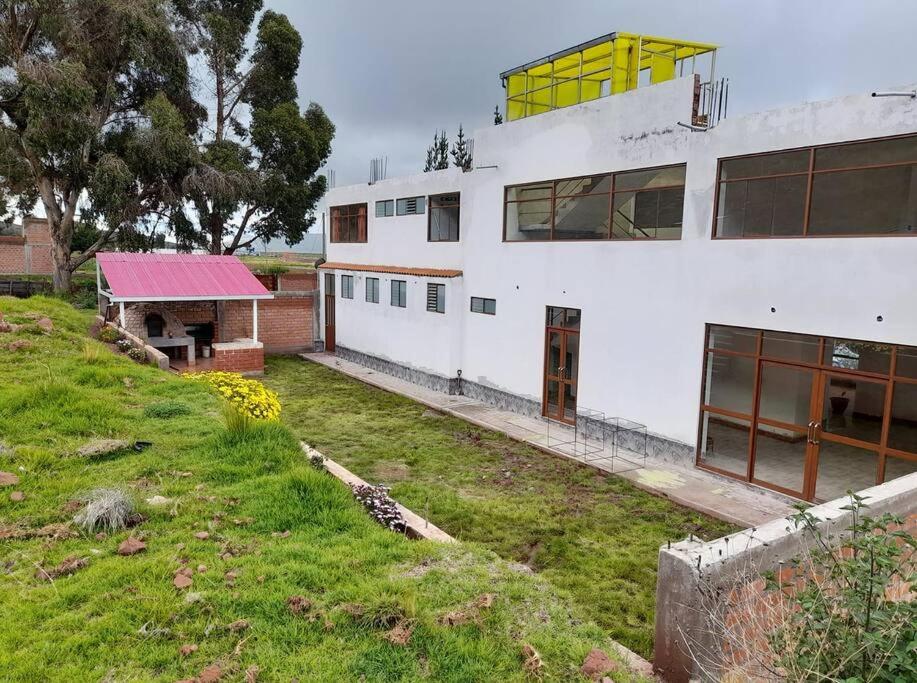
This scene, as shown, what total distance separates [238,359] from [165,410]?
10.1 metres

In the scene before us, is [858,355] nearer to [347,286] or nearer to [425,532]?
[425,532]

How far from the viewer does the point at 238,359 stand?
18.2 meters

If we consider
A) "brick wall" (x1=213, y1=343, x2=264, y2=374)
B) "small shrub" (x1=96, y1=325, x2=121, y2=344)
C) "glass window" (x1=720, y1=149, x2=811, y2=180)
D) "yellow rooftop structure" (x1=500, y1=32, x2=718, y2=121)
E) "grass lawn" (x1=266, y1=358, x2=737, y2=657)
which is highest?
"yellow rooftop structure" (x1=500, y1=32, x2=718, y2=121)

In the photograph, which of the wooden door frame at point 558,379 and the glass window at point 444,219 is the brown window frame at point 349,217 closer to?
the glass window at point 444,219

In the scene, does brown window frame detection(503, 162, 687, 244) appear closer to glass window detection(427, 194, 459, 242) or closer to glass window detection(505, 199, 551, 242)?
glass window detection(505, 199, 551, 242)

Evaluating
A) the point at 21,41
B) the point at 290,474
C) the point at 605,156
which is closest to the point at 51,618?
the point at 290,474

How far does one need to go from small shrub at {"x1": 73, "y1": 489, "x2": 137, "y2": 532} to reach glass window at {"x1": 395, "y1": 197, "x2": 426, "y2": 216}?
1324cm

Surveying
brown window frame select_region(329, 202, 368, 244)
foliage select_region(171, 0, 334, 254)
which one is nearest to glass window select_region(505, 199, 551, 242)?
brown window frame select_region(329, 202, 368, 244)

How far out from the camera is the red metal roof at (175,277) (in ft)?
54.7

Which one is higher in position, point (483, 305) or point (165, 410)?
point (483, 305)

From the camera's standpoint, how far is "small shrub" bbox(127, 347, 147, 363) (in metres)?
13.5

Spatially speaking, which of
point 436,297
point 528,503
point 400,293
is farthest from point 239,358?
point 528,503

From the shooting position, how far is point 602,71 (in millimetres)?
12148

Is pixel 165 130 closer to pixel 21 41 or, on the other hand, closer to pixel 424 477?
pixel 21 41
